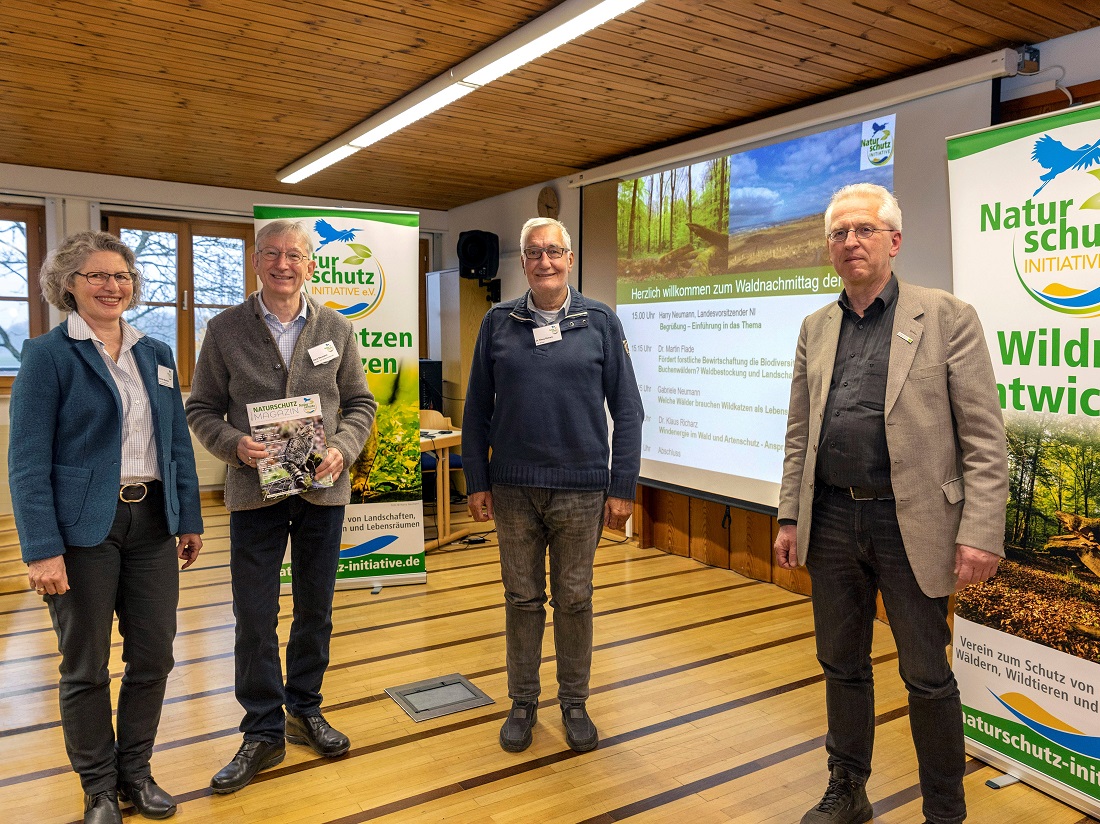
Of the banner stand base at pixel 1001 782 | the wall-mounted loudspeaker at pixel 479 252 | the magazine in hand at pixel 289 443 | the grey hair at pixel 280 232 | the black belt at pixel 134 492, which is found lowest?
the banner stand base at pixel 1001 782

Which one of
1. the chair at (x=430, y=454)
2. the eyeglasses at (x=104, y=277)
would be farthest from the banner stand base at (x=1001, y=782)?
the chair at (x=430, y=454)

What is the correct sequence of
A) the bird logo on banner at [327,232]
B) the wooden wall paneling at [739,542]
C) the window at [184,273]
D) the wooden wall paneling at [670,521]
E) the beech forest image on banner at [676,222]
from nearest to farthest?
1. the bird logo on banner at [327,232]
2. the beech forest image on banner at [676,222]
3. the wooden wall paneling at [739,542]
4. the wooden wall paneling at [670,521]
5. the window at [184,273]

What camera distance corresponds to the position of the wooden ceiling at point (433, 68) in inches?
121

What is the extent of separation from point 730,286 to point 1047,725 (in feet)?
9.05

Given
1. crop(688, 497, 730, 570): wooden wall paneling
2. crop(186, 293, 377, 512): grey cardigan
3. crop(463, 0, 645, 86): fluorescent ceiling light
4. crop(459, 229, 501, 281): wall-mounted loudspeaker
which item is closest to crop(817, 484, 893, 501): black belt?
crop(186, 293, 377, 512): grey cardigan

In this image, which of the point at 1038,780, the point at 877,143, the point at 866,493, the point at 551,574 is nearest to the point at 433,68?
the point at 877,143

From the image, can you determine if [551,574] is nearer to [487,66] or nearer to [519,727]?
[519,727]

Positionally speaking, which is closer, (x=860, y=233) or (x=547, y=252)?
(x=860, y=233)

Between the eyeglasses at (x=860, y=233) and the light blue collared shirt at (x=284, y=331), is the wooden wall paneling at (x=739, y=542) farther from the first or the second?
the light blue collared shirt at (x=284, y=331)

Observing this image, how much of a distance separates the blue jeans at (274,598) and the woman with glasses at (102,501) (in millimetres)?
180

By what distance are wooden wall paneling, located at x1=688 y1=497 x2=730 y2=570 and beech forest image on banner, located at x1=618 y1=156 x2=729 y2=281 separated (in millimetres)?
1469

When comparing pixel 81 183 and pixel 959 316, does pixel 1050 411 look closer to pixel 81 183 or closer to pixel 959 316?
pixel 959 316

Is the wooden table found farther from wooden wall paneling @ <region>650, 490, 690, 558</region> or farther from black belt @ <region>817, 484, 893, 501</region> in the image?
black belt @ <region>817, 484, 893, 501</region>

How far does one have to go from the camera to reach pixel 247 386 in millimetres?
2268
